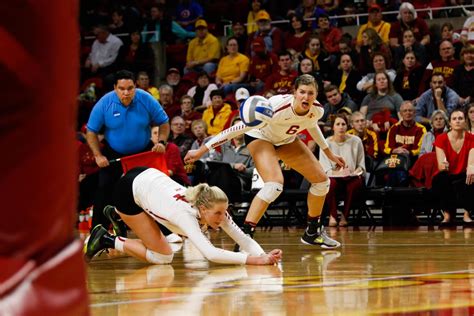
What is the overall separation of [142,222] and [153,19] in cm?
1180

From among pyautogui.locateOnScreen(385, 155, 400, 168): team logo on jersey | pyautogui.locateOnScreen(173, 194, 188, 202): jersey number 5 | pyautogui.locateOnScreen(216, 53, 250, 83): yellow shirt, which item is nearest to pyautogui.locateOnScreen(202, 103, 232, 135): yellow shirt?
pyautogui.locateOnScreen(216, 53, 250, 83): yellow shirt

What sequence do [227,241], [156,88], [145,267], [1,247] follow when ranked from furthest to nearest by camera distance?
[156,88], [227,241], [145,267], [1,247]

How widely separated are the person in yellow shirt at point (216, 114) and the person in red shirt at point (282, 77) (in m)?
0.71

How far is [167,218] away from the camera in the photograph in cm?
604

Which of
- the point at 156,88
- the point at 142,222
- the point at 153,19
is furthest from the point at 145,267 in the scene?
the point at 153,19

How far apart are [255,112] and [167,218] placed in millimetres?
1588

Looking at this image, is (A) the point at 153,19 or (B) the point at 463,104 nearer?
(B) the point at 463,104

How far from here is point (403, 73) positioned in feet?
42.9

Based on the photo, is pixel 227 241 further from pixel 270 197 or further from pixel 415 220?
pixel 415 220

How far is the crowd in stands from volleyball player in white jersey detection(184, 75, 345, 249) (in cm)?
287

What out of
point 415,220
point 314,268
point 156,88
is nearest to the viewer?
point 314,268

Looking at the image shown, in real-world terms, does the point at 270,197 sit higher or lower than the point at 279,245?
higher

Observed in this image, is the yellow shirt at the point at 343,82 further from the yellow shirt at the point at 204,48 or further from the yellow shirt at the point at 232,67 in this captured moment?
the yellow shirt at the point at 204,48

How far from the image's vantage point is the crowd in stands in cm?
1150
